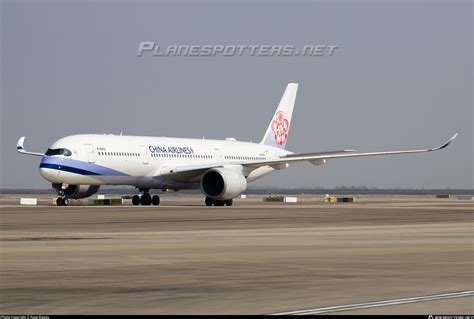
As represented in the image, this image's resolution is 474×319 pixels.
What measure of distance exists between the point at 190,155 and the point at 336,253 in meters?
46.7

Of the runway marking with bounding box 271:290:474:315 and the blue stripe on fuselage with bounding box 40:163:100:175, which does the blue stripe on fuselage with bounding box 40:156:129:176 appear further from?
the runway marking with bounding box 271:290:474:315

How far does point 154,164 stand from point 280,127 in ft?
60.1

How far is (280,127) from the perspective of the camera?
8112 cm

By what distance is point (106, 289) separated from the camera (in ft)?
49.9

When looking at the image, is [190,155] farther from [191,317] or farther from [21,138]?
[191,317]

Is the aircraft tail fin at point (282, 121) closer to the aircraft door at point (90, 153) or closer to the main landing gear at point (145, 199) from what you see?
the main landing gear at point (145, 199)

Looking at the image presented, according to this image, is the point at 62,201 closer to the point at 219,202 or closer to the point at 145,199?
the point at 145,199

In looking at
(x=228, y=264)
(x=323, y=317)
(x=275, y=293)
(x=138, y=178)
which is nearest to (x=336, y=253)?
(x=228, y=264)

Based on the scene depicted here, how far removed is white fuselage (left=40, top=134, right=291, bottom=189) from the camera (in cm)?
5988

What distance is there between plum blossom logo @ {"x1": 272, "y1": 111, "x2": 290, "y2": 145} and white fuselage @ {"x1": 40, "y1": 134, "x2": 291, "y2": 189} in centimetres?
502

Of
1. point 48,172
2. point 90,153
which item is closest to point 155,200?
point 90,153

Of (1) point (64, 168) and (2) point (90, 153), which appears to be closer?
(1) point (64, 168)

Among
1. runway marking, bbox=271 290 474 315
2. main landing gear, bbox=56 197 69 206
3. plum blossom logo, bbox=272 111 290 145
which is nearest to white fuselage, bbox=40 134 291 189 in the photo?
main landing gear, bbox=56 197 69 206

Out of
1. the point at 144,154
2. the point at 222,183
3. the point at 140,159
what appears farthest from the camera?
the point at 144,154
